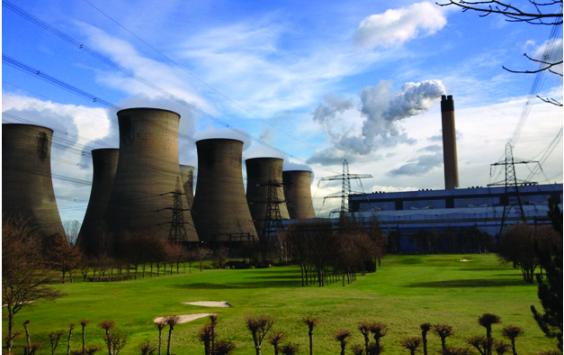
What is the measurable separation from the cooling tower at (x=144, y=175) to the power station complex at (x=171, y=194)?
0.27 ft

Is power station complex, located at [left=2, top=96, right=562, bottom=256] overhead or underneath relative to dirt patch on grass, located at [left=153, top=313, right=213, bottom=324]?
overhead

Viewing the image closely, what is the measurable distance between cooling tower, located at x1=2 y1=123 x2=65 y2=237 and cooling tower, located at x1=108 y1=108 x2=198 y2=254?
550 centimetres

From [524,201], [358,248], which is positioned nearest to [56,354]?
[358,248]

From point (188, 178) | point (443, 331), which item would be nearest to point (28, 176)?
point (188, 178)

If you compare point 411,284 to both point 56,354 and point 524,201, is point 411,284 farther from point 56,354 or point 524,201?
point 524,201

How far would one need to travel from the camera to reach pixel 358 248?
105 ft

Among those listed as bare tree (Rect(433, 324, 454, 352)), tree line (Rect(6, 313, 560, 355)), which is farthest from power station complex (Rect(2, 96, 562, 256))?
bare tree (Rect(433, 324, 454, 352))

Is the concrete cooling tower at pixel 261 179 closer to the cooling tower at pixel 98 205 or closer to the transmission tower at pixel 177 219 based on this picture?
the transmission tower at pixel 177 219


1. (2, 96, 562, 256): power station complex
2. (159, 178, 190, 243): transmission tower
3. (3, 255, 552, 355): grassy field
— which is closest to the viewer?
(3, 255, 552, 355): grassy field

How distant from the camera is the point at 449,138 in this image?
68500 millimetres

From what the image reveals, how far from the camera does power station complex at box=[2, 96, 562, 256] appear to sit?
4375 centimetres

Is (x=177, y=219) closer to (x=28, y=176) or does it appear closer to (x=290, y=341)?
(x=28, y=176)

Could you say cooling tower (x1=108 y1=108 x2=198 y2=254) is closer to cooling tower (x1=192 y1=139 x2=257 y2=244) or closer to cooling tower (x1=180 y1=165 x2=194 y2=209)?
cooling tower (x1=192 y1=139 x2=257 y2=244)

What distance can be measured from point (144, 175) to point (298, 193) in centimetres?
3912
